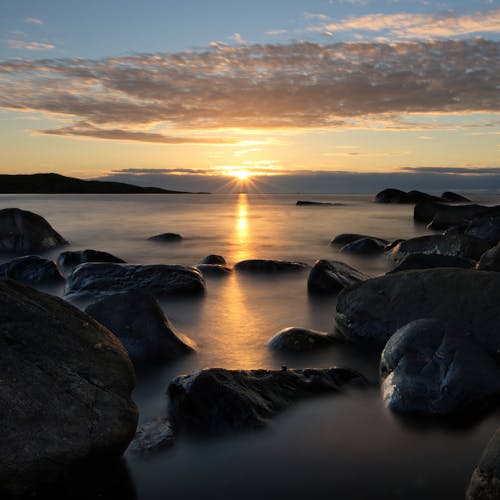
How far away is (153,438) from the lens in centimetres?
388

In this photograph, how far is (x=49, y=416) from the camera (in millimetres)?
3162

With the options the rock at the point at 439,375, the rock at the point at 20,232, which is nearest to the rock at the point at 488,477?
the rock at the point at 439,375

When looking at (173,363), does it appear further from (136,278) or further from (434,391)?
(136,278)

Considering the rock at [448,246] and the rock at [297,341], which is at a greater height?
the rock at [448,246]

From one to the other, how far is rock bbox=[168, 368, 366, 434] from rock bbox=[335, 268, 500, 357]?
5.56ft

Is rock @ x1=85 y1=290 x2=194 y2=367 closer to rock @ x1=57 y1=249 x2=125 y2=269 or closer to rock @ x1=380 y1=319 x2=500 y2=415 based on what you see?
rock @ x1=380 y1=319 x2=500 y2=415

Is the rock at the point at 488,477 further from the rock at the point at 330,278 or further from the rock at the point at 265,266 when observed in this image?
the rock at the point at 265,266

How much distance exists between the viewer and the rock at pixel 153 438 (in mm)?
3738

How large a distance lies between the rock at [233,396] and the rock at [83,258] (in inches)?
287

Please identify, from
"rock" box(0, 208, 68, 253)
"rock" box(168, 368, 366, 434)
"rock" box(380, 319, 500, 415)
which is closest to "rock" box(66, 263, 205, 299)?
"rock" box(168, 368, 366, 434)

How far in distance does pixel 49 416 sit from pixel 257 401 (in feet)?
5.44

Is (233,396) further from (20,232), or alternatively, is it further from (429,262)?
(20,232)

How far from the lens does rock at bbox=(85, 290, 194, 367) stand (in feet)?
18.3

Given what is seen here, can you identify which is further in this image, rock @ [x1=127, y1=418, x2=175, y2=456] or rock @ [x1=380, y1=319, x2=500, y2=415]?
rock @ [x1=380, y1=319, x2=500, y2=415]
